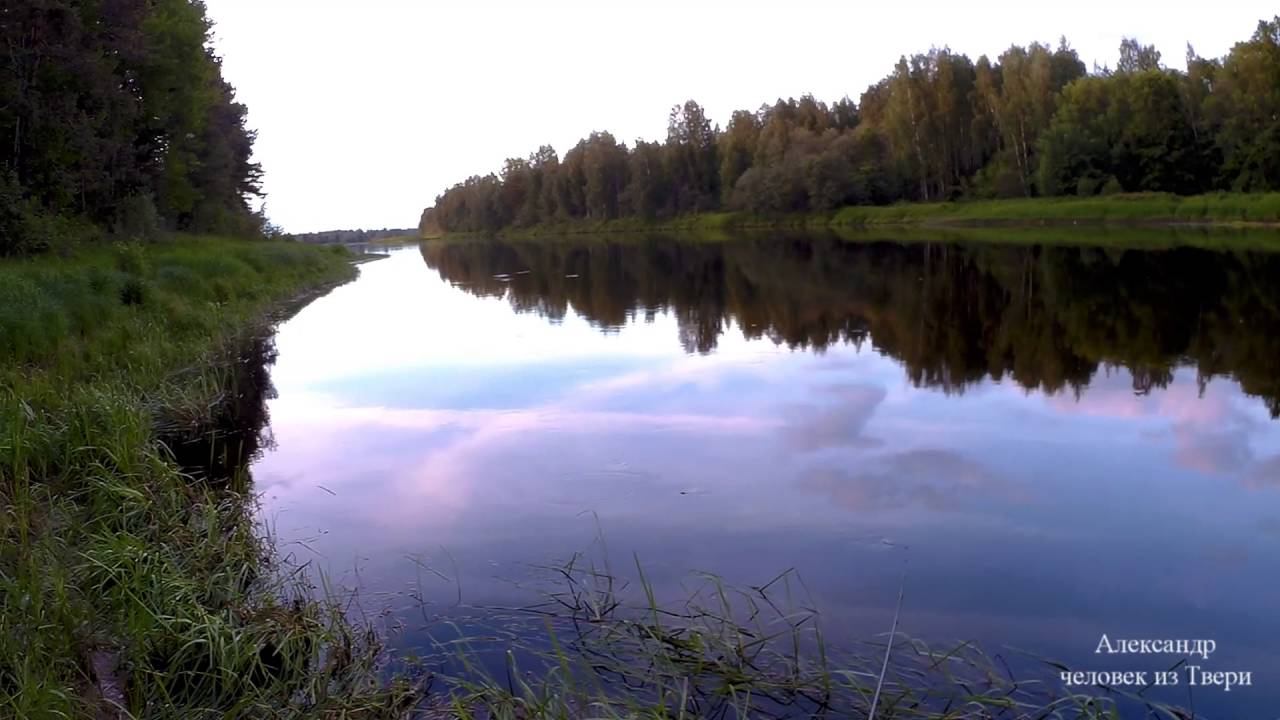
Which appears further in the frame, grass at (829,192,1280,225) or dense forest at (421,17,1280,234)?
dense forest at (421,17,1280,234)

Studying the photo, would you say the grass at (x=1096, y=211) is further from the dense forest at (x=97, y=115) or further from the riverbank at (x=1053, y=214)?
the dense forest at (x=97, y=115)

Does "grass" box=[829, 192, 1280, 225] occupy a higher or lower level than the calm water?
higher

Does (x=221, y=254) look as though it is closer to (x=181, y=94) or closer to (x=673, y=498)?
(x=181, y=94)

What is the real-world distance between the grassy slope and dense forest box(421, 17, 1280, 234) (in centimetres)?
5207

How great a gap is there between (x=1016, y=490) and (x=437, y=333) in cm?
1601

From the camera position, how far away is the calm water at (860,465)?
619 centimetres

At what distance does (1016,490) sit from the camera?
26.1 ft

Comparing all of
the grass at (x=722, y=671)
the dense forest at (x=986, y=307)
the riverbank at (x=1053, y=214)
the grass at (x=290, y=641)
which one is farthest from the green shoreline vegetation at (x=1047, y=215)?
the grass at (x=290, y=641)

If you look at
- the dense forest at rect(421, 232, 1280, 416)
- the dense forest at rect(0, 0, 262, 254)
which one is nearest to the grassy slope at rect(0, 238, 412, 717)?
the dense forest at rect(0, 0, 262, 254)

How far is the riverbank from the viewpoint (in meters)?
44.8

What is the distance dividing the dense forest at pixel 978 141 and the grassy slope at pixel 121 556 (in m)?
52.1

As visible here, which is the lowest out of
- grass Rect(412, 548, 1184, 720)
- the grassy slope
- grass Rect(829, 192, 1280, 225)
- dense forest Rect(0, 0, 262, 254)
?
grass Rect(412, 548, 1184, 720)

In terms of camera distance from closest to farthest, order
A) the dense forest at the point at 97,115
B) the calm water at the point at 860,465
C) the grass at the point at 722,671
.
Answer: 1. the grass at the point at 722,671
2. the calm water at the point at 860,465
3. the dense forest at the point at 97,115

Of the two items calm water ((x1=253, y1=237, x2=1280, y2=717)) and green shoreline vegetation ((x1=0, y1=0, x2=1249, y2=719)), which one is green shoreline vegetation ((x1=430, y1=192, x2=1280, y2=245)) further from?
calm water ((x1=253, y1=237, x2=1280, y2=717))
